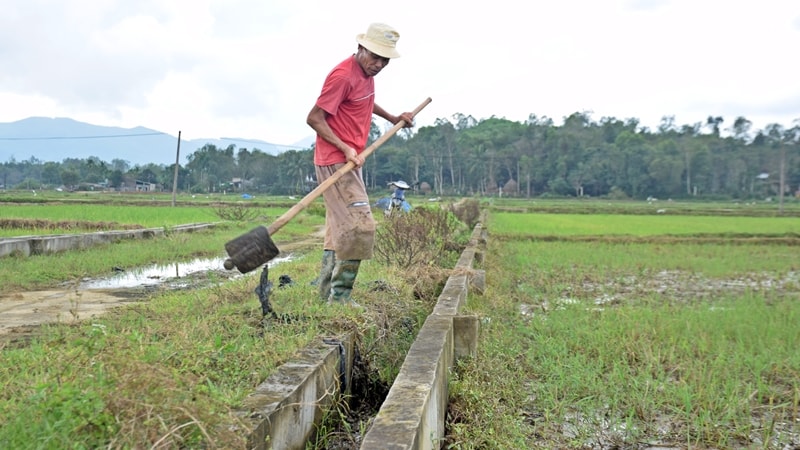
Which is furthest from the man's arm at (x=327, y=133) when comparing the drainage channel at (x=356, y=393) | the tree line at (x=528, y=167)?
the tree line at (x=528, y=167)

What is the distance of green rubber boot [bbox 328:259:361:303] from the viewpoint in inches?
145

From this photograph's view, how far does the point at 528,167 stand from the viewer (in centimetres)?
5450

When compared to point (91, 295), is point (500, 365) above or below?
below

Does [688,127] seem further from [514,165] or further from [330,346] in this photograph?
[330,346]

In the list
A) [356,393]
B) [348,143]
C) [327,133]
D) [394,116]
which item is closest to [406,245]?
[394,116]

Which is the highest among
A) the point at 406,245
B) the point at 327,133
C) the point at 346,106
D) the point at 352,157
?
the point at 346,106

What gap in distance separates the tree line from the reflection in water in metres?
40.1

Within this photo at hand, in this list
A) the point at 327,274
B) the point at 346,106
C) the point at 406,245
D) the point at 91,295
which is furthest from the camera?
the point at 406,245

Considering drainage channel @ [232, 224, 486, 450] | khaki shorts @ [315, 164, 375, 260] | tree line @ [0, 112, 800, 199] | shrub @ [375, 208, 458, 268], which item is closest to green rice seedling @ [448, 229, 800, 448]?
drainage channel @ [232, 224, 486, 450]

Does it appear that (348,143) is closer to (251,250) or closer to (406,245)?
(251,250)

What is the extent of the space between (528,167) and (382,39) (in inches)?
2059

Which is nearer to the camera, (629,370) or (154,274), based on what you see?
Answer: (629,370)

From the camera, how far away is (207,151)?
5703 cm

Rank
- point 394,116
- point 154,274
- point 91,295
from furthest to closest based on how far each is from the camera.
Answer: point 154,274, point 91,295, point 394,116
